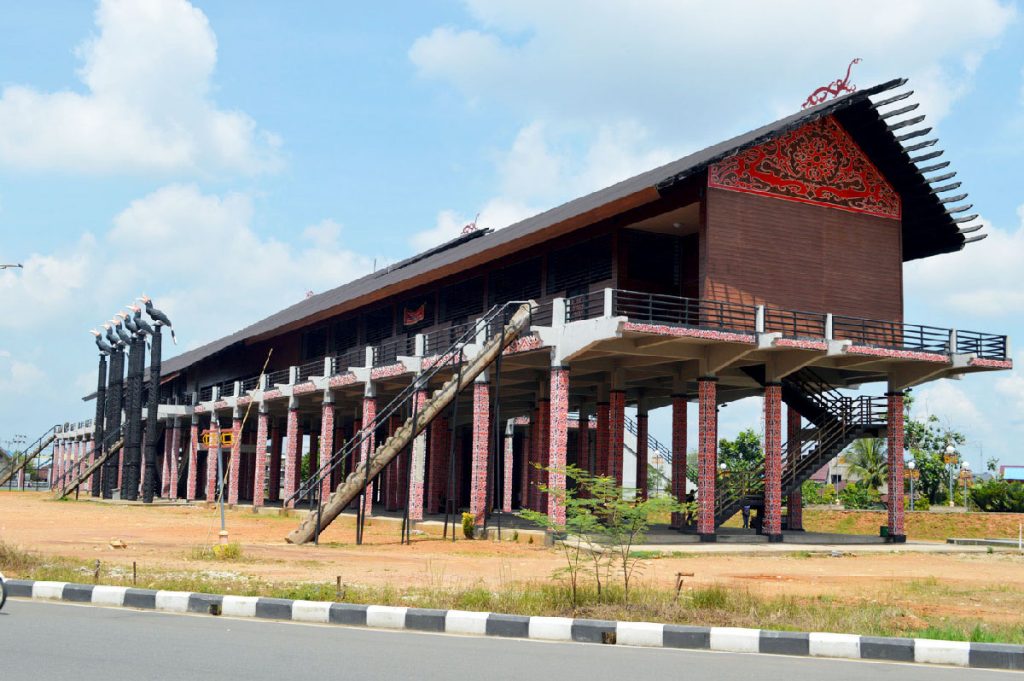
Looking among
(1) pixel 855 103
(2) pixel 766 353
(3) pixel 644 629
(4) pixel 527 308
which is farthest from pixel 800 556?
(3) pixel 644 629

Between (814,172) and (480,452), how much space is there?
37.6 ft

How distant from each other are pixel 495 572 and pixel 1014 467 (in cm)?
9525

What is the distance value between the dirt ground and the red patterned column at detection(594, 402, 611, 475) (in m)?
6.66

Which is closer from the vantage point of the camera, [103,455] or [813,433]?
[813,433]

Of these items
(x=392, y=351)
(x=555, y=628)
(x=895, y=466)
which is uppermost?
(x=392, y=351)

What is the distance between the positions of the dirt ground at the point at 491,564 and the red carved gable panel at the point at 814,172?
29.8ft

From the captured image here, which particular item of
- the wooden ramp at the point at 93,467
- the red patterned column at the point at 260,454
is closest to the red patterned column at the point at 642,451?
the red patterned column at the point at 260,454

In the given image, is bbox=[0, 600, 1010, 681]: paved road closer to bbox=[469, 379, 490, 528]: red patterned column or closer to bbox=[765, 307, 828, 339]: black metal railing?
bbox=[469, 379, 490, 528]: red patterned column

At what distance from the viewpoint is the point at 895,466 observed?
29172mm

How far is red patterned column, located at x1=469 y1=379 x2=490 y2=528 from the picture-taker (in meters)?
28.3

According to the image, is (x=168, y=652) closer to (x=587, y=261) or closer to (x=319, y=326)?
(x=587, y=261)

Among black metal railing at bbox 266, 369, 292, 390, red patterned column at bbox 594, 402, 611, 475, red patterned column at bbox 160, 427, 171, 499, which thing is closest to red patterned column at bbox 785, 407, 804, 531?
red patterned column at bbox 594, 402, 611, 475

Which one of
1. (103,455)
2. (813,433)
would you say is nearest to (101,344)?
(103,455)

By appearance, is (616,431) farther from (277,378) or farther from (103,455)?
(103,455)
